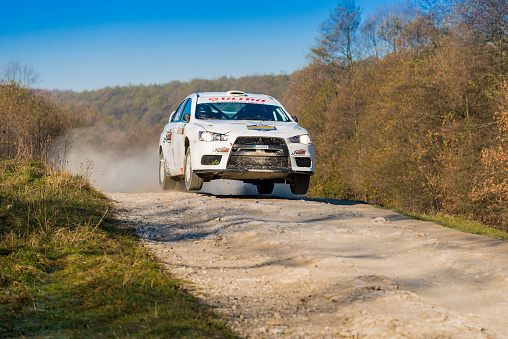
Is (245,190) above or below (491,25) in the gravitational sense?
below

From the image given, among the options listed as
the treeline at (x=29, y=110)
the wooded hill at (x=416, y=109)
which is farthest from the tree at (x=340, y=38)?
the treeline at (x=29, y=110)

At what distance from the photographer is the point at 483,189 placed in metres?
18.0

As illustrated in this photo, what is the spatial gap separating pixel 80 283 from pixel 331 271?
2395mm

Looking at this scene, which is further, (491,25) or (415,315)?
(491,25)

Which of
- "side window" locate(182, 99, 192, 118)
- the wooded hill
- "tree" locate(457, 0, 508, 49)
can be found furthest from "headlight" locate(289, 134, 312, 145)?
"tree" locate(457, 0, 508, 49)

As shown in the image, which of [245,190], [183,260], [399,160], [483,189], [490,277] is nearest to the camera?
[490,277]

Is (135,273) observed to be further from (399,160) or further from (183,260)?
(399,160)

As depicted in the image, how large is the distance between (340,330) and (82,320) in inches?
74.5

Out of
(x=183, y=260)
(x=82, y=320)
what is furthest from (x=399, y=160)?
(x=82, y=320)

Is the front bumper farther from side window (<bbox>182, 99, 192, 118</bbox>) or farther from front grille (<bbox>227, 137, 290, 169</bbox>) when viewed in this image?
side window (<bbox>182, 99, 192, 118</bbox>)

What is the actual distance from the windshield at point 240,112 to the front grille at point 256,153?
1.07 m

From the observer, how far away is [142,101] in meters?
103

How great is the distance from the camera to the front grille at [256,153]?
10.0m

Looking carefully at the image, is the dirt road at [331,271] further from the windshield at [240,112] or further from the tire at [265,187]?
the tire at [265,187]
